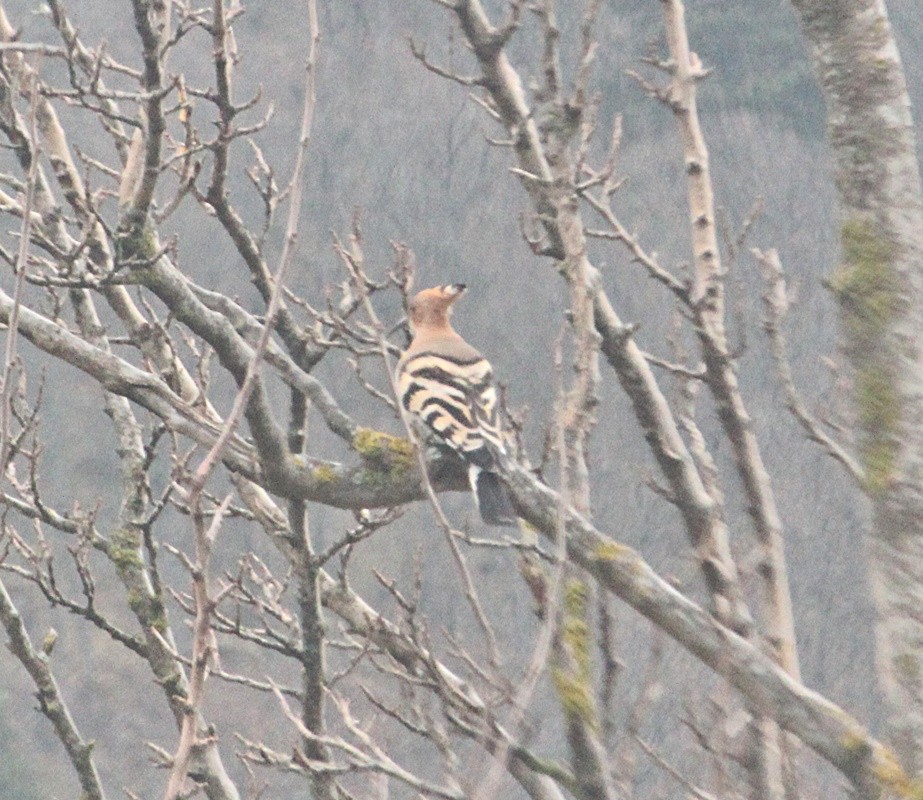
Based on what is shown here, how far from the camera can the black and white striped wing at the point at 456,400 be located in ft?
14.7

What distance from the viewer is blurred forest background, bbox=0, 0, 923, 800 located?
21547 mm

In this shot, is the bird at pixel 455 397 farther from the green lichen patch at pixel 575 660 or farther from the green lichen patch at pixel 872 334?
the green lichen patch at pixel 872 334

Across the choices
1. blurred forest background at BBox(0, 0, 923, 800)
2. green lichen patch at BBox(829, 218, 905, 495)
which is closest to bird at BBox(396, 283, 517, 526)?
green lichen patch at BBox(829, 218, 905, 495)

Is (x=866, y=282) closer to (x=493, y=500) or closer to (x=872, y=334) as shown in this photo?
(x=872, y=334)

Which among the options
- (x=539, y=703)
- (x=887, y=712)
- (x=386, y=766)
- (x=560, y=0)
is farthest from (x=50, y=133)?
(x=560, y=0)

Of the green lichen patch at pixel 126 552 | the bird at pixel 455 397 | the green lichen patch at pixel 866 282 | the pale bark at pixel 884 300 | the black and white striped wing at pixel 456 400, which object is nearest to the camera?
the pale bark at pixel 884 300

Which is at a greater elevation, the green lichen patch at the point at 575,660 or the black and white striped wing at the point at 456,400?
the black and white striped wing at the point at 456,400

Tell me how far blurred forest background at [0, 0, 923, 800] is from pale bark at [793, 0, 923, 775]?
1701cm

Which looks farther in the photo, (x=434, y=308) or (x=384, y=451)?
(x=434, y=308)

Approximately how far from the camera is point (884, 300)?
12.7 feet

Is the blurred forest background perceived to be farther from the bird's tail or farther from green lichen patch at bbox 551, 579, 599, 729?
green lichen patch at bbox 551, 579, 599, 729

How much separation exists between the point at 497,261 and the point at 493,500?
19.6m

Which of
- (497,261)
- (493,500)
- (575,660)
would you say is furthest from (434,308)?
(497,261)

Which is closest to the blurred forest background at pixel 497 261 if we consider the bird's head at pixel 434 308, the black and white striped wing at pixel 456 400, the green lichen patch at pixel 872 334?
the bird's head at pixel 434 308
